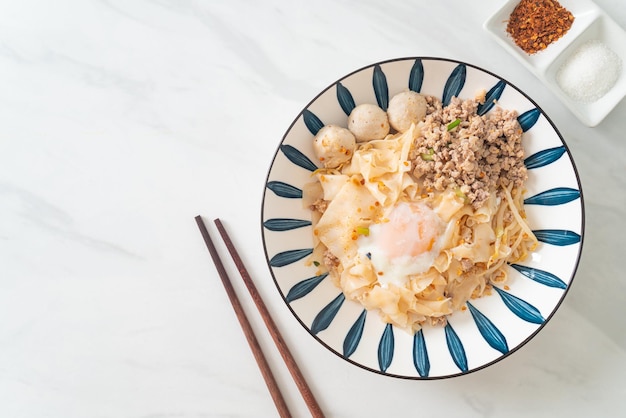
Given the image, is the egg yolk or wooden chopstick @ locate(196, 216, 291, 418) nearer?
the egg yolk

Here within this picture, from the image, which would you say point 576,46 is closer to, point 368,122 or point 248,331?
point 368,122

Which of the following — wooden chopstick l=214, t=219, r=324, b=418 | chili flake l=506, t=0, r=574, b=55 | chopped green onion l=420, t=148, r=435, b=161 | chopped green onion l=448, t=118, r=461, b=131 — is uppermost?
chili flake l=506, t=0, r=574, b=55

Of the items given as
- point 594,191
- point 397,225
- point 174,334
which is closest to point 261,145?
point 397,225

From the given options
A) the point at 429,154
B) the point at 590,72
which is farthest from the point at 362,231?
the point at 590,72

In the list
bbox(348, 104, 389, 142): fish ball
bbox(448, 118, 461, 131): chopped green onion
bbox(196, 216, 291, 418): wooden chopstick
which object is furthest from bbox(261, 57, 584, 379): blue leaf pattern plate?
bbox(196, 216, 291, 418): wooden chopstick

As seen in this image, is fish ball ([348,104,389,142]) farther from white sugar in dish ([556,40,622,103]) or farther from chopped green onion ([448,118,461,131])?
white sugar in dish ([556,40,622,103])

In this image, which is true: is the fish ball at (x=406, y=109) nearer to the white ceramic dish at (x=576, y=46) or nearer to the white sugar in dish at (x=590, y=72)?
the white ceramic dish at (x=576, y=46)
